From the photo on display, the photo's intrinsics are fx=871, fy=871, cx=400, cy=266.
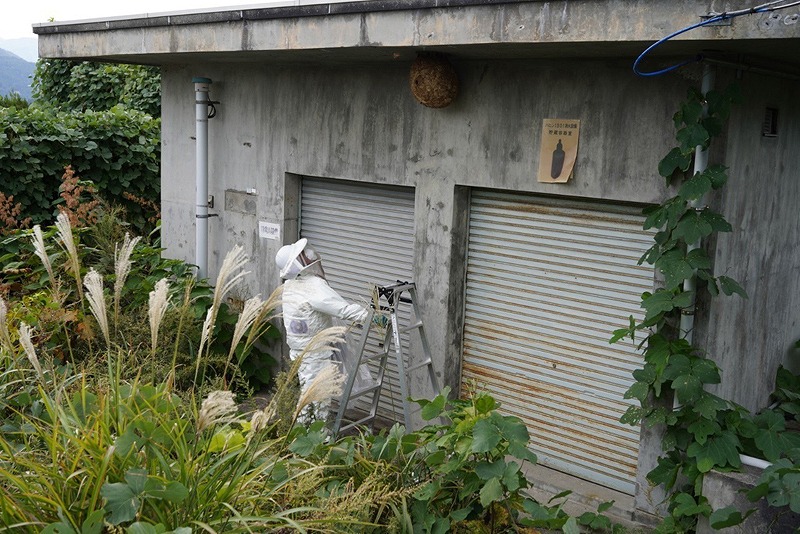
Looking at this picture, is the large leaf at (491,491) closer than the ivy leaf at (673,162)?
Yes

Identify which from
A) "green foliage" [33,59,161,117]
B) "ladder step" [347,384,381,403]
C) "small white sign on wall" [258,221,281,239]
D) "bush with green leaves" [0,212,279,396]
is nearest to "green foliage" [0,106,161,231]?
"bush with green leaves" [0,212,279,396]

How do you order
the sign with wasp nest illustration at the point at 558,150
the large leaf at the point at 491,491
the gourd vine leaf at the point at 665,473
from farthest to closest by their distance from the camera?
the sign with wasp nest illustration at the point at 558,150 < the gourd vine leaf at the point at 665,473 < the large leaf at the point at 491,491

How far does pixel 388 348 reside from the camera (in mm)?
7316

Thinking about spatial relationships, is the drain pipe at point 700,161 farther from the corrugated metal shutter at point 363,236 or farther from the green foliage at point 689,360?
the corrugated metal shutter at point 363,236

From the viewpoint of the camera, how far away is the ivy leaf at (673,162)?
18.8 ft

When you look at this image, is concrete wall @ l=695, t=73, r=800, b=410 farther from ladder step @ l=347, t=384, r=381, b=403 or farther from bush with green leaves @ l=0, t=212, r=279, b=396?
bush with green leaves @ l=0, t=212, r=279, b=396

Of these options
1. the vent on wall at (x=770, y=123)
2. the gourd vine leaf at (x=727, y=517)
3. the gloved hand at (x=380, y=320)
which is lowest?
the gourd vine leaf at (x=727, y=517)

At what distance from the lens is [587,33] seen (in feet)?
17.4

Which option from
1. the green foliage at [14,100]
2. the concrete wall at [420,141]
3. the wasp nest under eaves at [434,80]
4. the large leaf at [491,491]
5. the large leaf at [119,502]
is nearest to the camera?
the large leaf at [119,502]

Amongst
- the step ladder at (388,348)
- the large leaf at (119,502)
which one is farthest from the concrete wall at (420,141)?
the large leaf at (119,502)

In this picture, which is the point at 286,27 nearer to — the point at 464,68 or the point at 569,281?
the point at 464,68

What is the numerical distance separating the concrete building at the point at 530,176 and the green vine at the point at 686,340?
0.82 feet

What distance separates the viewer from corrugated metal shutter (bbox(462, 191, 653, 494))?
659cm

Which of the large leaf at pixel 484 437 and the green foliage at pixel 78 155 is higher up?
the green foliage at pixel 78 155
